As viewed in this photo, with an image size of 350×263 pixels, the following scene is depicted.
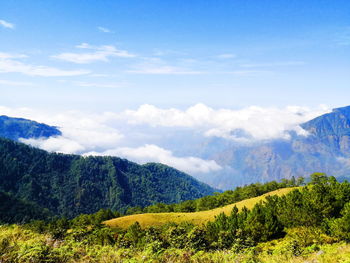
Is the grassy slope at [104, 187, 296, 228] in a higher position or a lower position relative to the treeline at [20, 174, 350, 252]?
lower

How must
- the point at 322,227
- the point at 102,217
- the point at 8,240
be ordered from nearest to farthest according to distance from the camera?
the point at 8,240 < the point at 322,227 < the point at 102,217

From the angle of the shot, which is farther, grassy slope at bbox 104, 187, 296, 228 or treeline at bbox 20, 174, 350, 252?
grassy slope at bbox 104, 187, 296, 228

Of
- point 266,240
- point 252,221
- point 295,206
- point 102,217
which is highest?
point 295,206

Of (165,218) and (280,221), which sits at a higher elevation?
(280,221)

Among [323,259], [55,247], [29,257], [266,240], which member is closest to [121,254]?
[55,247]

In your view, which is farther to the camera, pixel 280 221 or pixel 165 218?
pixel 165 218

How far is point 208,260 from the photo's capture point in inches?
490

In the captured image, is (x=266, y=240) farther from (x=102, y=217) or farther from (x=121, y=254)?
(x=102, y=217)

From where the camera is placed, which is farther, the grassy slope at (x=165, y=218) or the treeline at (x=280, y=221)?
the grassy slope at (x=165, y=218)

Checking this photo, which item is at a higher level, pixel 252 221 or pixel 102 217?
pixel 252 221

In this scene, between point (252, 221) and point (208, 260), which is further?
point (252, 221)

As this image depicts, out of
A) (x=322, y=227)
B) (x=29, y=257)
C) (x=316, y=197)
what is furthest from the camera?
(x=316, y=197)

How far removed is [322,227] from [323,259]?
41724 millimetres

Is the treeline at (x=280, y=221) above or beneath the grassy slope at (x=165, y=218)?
above
